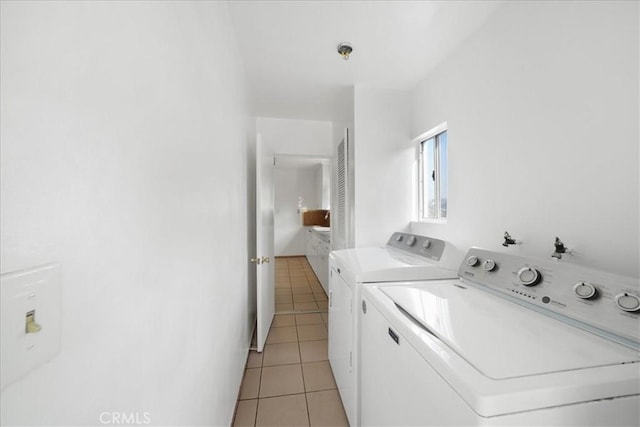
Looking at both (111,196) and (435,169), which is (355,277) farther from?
(435,169)

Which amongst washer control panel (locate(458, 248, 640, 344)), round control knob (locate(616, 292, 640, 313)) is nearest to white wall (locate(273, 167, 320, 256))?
washer control panel (locate(458, 248, 640, 344))

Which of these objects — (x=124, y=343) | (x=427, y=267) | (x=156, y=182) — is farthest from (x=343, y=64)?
(x=124, y=343)

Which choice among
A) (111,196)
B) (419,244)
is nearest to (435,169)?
(419,244)

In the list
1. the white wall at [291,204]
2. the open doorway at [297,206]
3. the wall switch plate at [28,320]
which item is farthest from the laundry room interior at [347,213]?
the white wall at [291,204]

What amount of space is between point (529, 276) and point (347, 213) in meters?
1.53

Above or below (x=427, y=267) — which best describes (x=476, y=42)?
above

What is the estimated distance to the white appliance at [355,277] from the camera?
1312mm

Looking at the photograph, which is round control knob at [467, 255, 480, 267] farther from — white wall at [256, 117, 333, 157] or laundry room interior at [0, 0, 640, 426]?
white wall at [256, 117, 333, 157]

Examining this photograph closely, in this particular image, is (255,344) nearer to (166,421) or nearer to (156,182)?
(166,421)

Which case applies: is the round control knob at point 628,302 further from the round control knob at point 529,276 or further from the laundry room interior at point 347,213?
the round control knob at point 529,276

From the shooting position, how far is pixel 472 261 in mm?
1271

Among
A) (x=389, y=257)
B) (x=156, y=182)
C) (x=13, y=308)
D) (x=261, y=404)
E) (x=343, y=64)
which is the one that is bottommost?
(x=261, y=404)

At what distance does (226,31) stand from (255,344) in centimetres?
245

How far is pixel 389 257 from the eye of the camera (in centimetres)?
170
